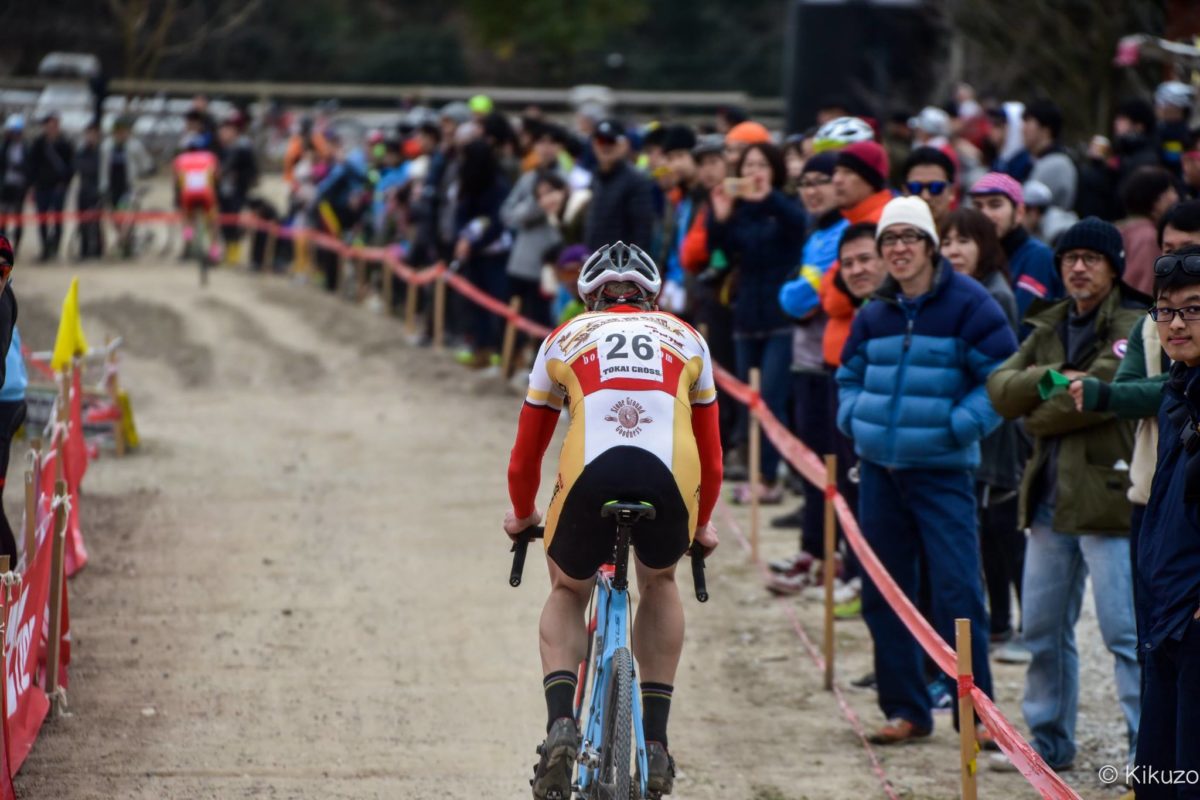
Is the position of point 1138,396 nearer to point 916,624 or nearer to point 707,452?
point 916,624

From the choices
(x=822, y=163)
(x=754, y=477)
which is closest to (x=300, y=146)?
(x=754, y=477)

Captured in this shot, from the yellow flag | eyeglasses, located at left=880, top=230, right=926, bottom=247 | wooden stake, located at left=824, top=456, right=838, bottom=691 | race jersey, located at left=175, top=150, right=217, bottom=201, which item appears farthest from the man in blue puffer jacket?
race jersey, located at left=175, top=150, right=217, bottom=201

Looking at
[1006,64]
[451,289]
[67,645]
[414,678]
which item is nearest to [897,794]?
[414,678]

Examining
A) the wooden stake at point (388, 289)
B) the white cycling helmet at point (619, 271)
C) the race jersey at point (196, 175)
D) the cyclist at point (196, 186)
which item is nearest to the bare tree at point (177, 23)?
the cyclist at point (196, 186)

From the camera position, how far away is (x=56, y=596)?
311 inches

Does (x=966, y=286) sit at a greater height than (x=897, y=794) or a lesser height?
greater

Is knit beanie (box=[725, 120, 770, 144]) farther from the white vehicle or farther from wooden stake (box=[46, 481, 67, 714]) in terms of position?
the white vehicle

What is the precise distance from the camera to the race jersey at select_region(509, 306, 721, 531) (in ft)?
19.2

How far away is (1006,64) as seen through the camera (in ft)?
86.0

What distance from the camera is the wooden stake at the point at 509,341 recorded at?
16234mm

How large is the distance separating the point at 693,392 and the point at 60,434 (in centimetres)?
433

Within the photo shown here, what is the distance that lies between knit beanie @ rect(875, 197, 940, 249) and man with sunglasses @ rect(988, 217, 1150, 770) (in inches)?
24.1

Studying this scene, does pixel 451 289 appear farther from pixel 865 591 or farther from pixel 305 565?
Answer: pixel 865 591

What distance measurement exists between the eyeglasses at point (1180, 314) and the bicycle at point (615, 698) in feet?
5.79
